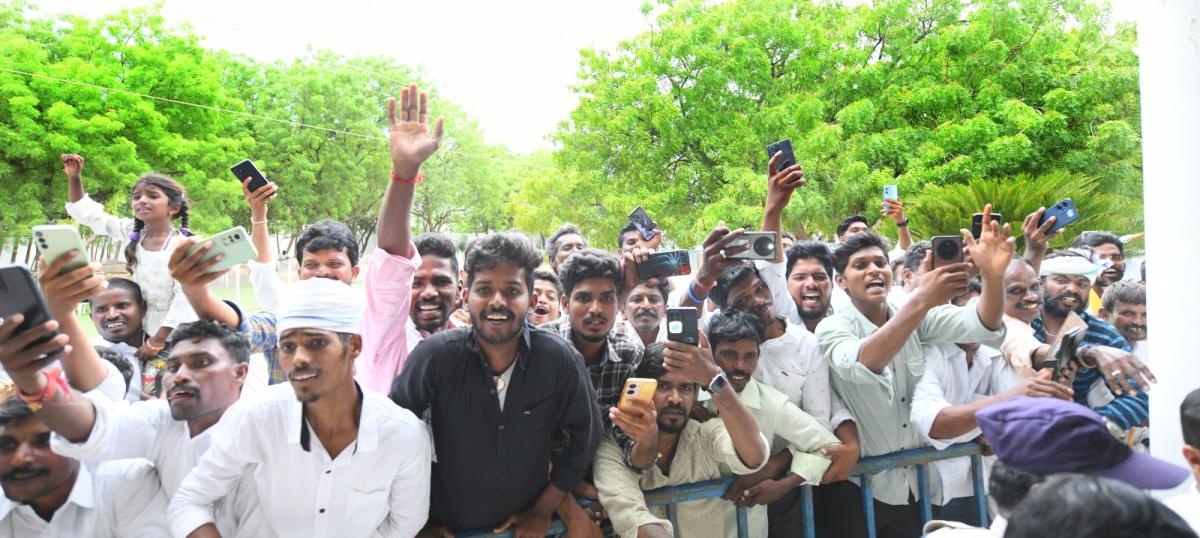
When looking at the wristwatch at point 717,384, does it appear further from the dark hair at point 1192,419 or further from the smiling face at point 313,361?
the dark hair at point 1192,419

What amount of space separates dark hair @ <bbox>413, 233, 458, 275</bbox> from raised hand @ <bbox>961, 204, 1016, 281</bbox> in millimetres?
2529

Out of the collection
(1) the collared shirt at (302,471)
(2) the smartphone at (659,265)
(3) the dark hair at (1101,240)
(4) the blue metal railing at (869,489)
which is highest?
(3) the dark hair at (1101,240)

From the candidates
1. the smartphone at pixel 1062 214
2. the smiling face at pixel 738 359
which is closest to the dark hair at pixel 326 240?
the smiling face at pixel 738 359

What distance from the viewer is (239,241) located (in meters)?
3.02

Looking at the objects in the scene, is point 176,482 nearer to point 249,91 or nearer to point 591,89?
point 591,89

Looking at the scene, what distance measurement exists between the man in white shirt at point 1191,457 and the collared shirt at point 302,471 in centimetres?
252

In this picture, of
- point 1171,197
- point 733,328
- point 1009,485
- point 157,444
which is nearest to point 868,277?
point 733,328

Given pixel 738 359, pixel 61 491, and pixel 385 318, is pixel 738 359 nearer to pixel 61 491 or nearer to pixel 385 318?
pixel 385 318

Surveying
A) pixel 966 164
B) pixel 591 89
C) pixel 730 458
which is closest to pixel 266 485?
pixel 730 458

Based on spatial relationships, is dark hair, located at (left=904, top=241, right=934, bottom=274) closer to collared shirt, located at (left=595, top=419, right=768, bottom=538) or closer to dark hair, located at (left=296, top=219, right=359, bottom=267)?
collared shirt, located at (left=595, top=419, right=768, bottom=538)

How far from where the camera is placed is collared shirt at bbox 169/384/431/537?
2621 mm

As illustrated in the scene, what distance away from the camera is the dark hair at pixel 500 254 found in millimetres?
2936

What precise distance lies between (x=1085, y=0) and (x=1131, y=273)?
1202cm

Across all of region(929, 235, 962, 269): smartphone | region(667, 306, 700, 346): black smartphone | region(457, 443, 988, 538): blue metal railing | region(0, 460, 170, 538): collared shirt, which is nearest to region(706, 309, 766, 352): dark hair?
region(667, 306, 700, 346): black smartphone
